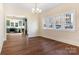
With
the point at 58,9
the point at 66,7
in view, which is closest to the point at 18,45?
the point at 58,9

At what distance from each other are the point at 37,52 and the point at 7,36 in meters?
0.63

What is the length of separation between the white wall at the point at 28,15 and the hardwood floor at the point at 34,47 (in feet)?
0.52

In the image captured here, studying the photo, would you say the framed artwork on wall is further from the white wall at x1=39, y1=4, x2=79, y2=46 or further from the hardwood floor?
the hardwood floor

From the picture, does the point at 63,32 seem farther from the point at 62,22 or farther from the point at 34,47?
the point at 34,47

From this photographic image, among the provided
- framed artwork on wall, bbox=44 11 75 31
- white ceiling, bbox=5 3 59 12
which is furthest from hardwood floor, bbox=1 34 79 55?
white ceiling, bbox=5 3 59 12

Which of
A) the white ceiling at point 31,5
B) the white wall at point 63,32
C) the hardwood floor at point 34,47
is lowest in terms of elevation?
the hardwood floor at point 34,47

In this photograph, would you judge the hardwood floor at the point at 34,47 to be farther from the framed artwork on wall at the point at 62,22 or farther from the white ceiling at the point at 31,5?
the white ceiling at the point at 31,5

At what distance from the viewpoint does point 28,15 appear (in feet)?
5.64

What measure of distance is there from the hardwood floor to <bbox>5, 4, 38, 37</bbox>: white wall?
16 cm

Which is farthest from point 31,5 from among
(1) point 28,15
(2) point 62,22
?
(2) point 62,22

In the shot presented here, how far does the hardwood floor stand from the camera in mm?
1616

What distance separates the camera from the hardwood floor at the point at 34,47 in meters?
1.62

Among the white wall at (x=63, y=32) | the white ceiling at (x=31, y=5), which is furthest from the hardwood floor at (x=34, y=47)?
the white ceiling at (x=31, y=5)

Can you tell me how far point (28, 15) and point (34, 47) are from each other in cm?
61
